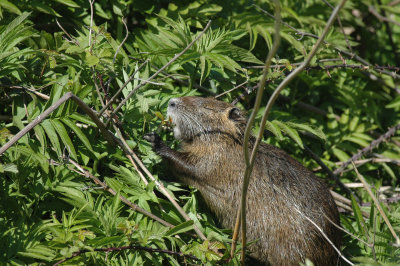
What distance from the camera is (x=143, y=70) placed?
13.7ft

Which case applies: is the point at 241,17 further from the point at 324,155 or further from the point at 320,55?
the point at 324,155

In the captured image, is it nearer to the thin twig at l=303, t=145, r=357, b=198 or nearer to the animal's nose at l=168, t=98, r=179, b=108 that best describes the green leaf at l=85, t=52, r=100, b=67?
the animal's nose at l=168, t=98, r=179, b=108

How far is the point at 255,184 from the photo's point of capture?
4.00 m

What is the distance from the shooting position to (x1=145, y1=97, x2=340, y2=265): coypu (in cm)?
383

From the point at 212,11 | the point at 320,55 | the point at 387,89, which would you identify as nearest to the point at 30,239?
the point at 212,11

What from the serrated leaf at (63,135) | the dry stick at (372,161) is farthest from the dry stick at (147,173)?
the dry stick at (372,161)

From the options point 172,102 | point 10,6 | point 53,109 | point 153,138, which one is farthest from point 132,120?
point 10,6

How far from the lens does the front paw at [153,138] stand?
4.02m

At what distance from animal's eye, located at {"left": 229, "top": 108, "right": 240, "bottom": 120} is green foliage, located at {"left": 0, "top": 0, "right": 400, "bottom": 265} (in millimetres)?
200

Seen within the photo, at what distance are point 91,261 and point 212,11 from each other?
278 cm

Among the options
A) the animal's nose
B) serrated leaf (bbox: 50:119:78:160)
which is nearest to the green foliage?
serrated leaf (bbox: 50:119:78:160)

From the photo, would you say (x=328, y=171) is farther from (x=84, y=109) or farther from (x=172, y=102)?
(x=84, y=109)

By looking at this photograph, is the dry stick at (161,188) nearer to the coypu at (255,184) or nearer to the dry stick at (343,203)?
the coypu at (255,184)

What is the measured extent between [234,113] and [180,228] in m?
1.35
